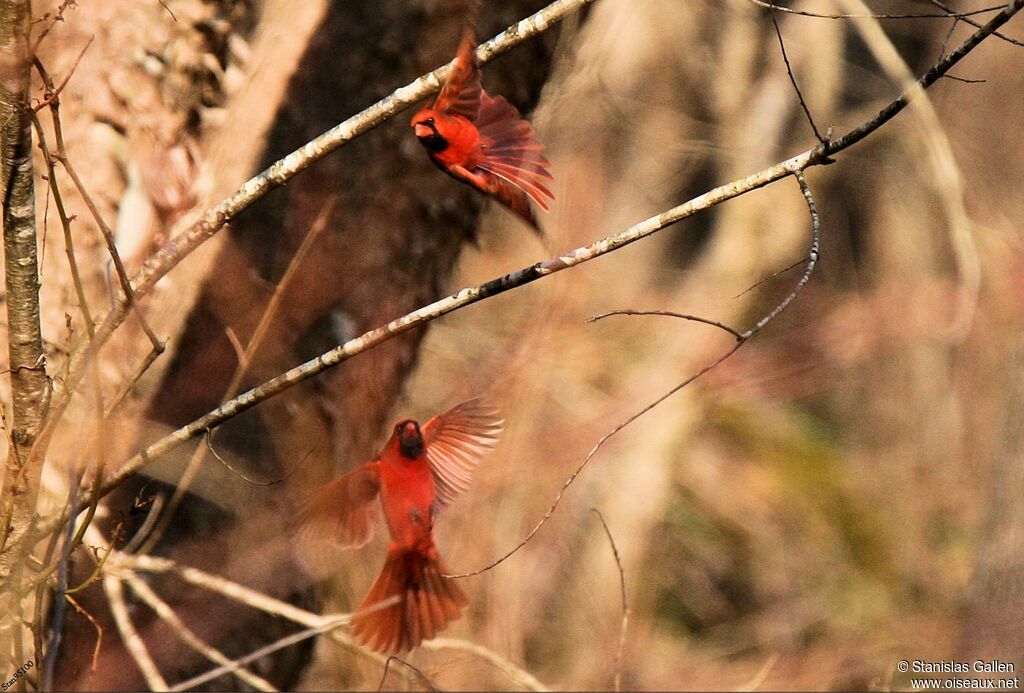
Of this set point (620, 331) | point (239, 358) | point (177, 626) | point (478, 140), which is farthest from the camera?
point (620, 331)

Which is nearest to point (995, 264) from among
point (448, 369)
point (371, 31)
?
point (448, 369)

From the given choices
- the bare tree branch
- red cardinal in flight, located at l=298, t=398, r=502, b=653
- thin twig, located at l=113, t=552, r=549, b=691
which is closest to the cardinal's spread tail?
red cardinal in flight, located at l=298, t=398, r=502, b=653

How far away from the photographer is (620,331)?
538cm

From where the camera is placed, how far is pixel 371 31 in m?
2.64

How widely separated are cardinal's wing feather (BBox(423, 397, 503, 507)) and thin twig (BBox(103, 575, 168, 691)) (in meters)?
0.88

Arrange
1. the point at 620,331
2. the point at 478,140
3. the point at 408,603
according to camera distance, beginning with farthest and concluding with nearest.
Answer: the point at 620,331 < the point at 408,603 < the point at 478,140

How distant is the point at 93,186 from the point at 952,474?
4939 mm

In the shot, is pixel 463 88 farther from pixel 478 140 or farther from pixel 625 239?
pixel 625 239

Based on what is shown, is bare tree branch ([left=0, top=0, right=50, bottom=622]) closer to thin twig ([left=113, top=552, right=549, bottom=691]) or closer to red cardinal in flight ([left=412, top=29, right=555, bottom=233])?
red cardinal in flight ([left=412, top=29, right=555, bottom=233])

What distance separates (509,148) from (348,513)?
67 centimetres

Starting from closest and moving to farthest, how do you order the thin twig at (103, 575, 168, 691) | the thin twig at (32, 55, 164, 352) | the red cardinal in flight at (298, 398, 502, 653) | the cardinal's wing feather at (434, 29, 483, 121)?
1. the thin twig at (32, 55, 164, 352)
2. the cardinal's wing feather at (434, 29, 483, 121)
3. the red cardinal in flight at (298, 398, 502, 653)
4. the thin twig at (103, 575, 168, 691)

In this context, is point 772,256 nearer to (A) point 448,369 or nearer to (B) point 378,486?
(A) point 448,369

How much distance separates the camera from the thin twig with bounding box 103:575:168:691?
216cm

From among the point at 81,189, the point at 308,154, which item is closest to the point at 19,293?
the point at 81,189
